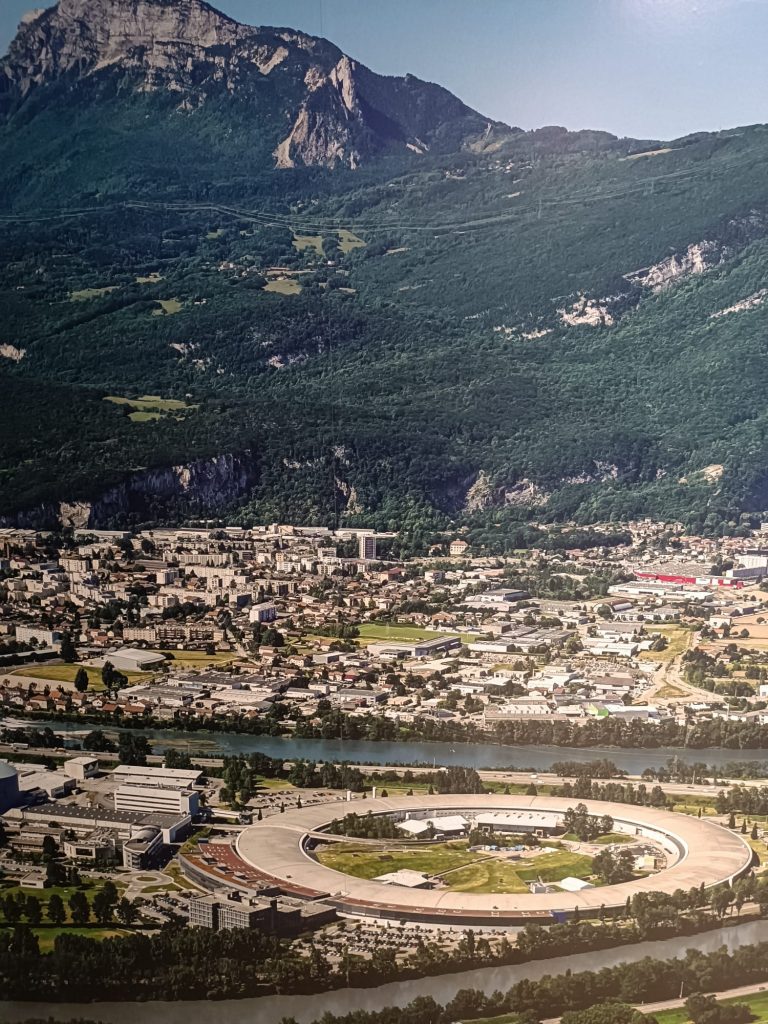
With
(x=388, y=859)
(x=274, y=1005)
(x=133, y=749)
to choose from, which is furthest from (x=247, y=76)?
(x=274, y=1005)

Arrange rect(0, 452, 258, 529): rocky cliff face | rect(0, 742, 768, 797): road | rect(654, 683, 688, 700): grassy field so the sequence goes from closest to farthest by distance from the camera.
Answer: rect(0, 742, 768, 797): road → rect(654, 683, 688, 700): grassy field → rect(0, 452, 258, 529): rocky cliff face

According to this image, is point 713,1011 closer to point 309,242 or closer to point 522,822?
point 522,822

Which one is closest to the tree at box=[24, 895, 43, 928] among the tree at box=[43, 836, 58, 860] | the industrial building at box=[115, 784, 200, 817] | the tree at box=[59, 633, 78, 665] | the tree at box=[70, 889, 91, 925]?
the tree at box=[70, 889, 91, 925]

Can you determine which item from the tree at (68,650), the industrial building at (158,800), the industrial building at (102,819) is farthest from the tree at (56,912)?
the tree at (68,650)

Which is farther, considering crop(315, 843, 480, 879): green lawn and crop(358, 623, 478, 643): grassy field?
crop(358, 623, 478, 643): grassy field

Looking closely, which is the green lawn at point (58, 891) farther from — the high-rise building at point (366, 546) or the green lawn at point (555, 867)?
the high-rise building at point (366, 546)

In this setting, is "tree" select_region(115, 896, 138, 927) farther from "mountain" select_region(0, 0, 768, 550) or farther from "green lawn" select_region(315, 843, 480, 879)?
"mountain" select_region(0, 0, 768, 550)
